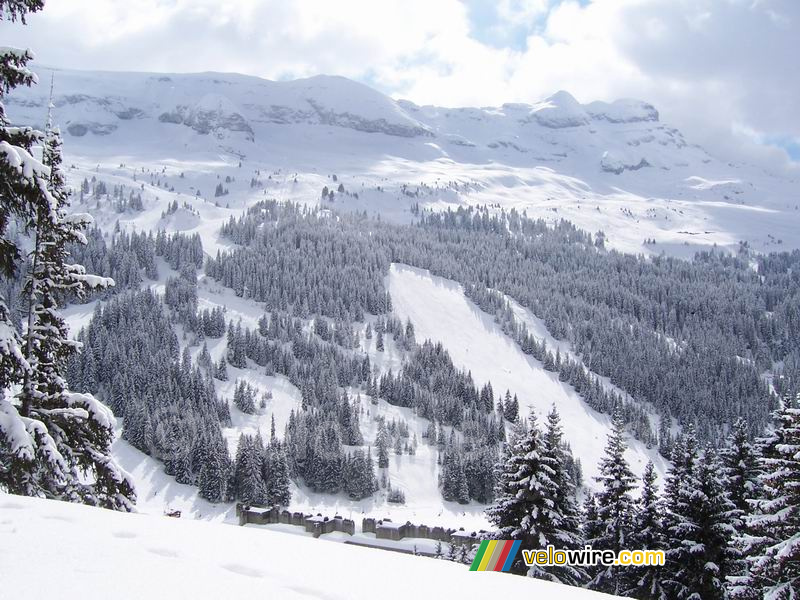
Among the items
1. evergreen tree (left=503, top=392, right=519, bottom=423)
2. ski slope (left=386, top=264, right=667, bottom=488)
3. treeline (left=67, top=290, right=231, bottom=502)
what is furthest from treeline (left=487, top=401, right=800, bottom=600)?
evergreen tree (left=503, top=392, right=519, bottom=423)

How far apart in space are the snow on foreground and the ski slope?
408 ft

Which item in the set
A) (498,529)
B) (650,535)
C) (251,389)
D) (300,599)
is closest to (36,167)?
(300,599)

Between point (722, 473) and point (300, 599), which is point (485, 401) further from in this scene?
point (300, 599)

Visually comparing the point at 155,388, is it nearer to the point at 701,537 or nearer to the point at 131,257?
the point at 131,257

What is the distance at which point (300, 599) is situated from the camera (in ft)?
22.5

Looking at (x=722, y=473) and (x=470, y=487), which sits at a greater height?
(x=722, y=473)

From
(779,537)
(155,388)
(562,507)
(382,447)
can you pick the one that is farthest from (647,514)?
(155,388)

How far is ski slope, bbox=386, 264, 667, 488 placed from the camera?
14262cm

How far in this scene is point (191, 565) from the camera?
752 cm

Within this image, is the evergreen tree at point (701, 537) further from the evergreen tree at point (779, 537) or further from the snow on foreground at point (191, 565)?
the snow on foreground at point (191, 565)

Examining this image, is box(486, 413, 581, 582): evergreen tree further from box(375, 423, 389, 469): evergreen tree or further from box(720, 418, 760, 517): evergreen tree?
box(375, 423, 389, 469): evergreen tree

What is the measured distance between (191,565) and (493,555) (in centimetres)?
549

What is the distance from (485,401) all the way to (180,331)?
7732 cm

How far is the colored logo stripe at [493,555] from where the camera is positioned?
34.4 ft
